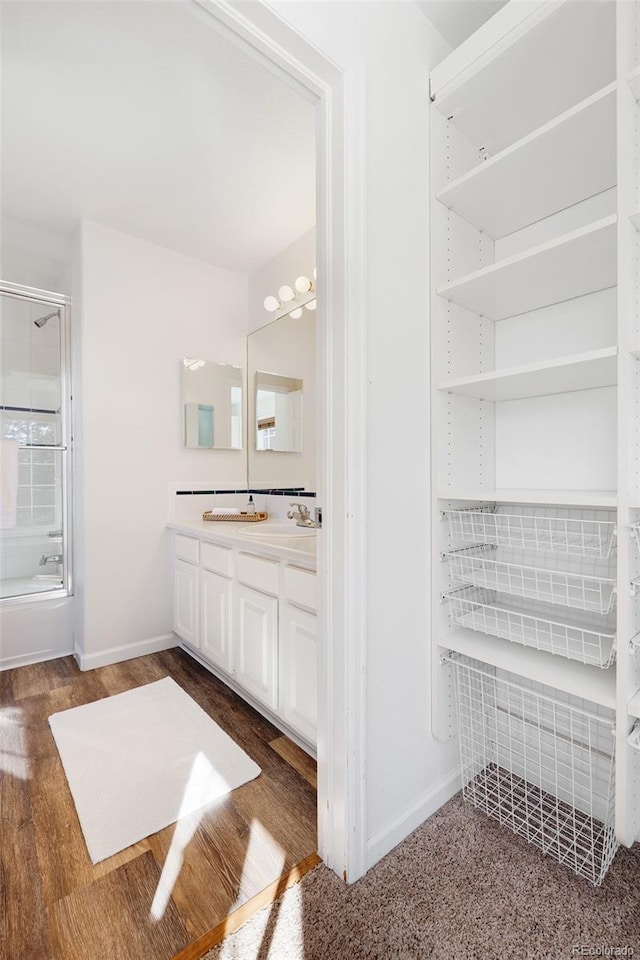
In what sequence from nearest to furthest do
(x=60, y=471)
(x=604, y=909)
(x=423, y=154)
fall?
(x=604, y=909)
(x=423, y=154)
(x=60, y=471)

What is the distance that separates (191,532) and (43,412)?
1297mm

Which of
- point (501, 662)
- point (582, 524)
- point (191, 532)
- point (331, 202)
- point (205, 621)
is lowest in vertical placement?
point (205, 621)

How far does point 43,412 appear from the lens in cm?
286

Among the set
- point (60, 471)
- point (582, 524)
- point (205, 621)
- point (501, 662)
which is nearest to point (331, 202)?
point (582, 524)

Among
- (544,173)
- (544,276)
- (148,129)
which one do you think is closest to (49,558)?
(148,129)

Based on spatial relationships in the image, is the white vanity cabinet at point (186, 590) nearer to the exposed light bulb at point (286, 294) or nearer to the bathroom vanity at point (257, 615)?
the bathroom vanity at point (257, 615)

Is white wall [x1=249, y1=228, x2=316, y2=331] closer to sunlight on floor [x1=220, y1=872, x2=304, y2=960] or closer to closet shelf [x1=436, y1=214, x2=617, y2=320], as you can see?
closet shelf [x1=436, y1=214, x2=617, y2=320]

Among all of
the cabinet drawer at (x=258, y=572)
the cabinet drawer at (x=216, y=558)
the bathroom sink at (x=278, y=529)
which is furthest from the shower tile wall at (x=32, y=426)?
the cabinet drawer at (x=258, y=572)

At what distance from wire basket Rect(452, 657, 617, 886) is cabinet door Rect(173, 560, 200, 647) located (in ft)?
5.07

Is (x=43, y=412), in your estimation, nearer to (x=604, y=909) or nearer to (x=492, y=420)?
(x=492, y=420)

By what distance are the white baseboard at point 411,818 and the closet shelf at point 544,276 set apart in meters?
1.62

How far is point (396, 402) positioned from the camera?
1325mm

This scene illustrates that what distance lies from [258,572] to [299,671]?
0.45 m

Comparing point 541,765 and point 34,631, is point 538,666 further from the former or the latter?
point 34,631
